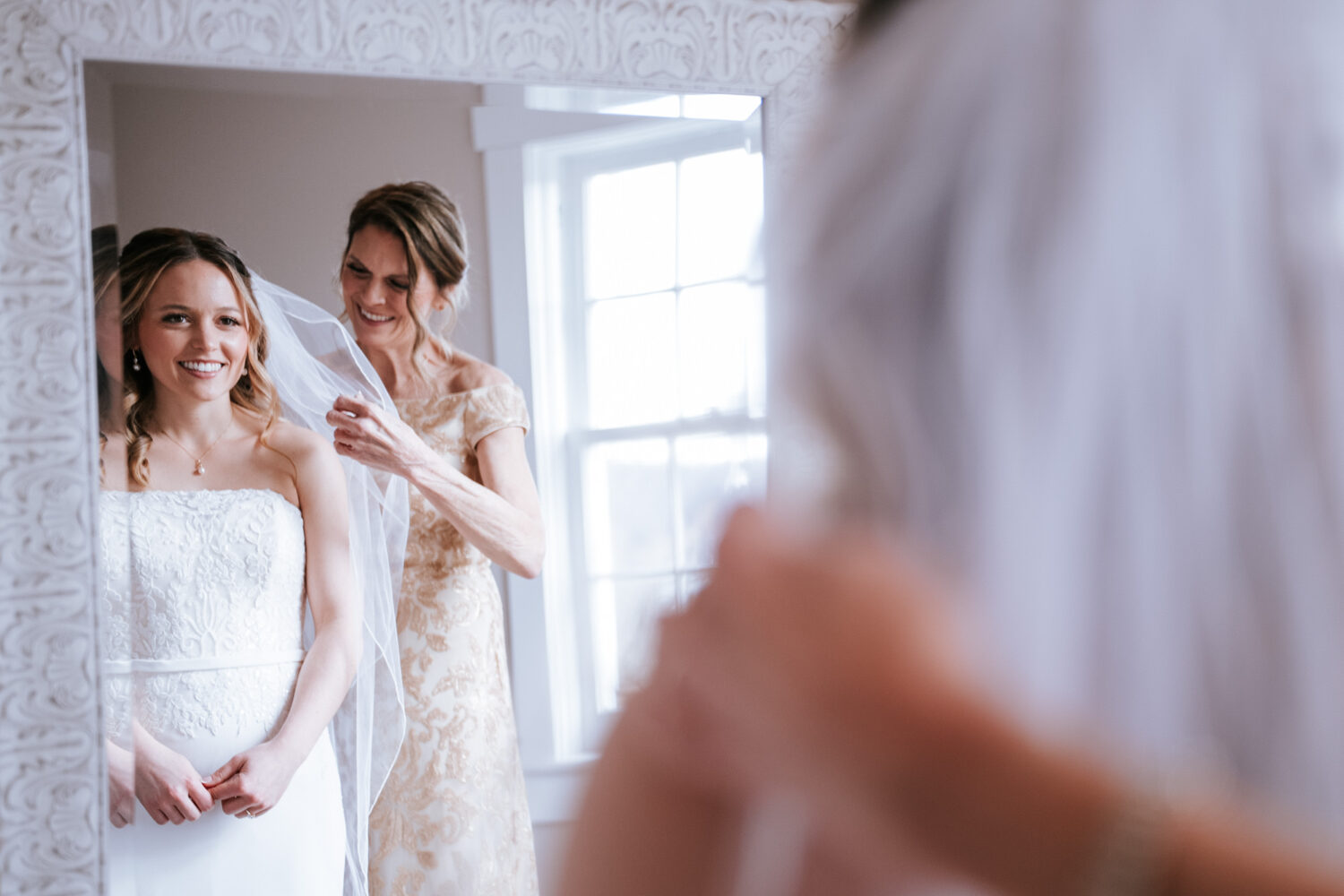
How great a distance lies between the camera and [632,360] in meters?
1.20

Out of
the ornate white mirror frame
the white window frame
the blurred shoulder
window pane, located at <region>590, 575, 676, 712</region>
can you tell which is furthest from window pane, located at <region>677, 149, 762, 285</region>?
the ornate white mirror frame

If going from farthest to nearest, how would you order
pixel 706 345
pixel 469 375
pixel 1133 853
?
pixel 706 345
pixel 469 375
pixel 1133 853

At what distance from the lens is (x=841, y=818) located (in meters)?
0.24

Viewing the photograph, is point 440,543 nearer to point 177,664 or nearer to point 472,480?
point 472,480

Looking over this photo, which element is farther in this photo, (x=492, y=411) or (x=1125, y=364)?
(x=492, y=411)

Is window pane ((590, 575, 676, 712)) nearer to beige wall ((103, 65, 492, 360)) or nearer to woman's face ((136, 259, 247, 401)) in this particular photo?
beige wall ((103, 65, 492, 360))

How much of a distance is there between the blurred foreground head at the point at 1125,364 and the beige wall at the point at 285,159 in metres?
0.91

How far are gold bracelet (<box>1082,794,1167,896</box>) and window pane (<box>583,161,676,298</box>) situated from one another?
1.02 metres

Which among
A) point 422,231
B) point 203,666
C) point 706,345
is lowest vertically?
point 203,666

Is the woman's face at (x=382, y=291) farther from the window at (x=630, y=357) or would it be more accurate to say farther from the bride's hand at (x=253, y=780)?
the bride's hand at (x=253, y=780)

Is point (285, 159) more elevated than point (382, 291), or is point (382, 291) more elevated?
point (285, 159)

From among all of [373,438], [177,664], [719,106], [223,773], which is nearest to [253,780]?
[223,773]

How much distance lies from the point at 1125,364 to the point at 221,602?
0.96 metres

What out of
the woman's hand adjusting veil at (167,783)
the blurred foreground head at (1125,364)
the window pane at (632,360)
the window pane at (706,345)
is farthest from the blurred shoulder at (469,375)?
the blurred foreground head at (1125,364)
